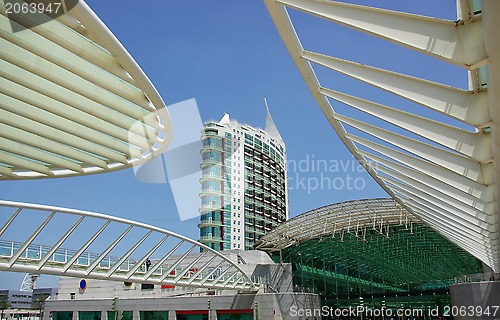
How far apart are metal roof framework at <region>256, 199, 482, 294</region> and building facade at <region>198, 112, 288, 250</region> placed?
38.0 m

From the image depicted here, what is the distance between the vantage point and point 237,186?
95.8 m

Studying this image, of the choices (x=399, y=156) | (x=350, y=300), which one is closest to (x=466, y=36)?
(x=399, y=156)

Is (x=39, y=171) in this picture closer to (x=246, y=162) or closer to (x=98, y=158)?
(x=98, y=158)

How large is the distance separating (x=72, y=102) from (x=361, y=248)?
41.2 m

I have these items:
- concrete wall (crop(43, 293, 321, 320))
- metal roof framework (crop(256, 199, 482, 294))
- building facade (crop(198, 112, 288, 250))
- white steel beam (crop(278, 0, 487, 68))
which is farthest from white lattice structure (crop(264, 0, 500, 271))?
building facade (crop(198, 112, 288, 250))

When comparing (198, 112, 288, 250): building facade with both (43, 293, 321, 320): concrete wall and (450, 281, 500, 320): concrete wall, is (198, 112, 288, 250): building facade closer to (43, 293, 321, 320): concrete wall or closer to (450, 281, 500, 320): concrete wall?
(43, 293, 321, 320): concrete wall

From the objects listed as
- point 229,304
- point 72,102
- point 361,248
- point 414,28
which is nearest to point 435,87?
point 414,28

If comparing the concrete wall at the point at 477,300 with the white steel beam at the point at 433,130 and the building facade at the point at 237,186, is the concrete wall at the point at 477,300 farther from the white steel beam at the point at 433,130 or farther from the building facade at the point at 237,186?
the building facade at the point at 237,186

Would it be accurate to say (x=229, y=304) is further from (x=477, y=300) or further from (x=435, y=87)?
(x=435, y=87)

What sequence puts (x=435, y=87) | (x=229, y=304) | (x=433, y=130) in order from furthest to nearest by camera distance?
(x=229, y=304) → (x=433, y=130) → (x=435, y=87)

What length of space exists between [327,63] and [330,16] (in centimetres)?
188

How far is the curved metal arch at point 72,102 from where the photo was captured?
11602 millimetres

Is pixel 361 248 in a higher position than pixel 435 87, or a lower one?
higher

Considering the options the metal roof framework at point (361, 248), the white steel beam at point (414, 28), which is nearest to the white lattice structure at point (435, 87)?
the white steel beam at point (414, 28)
